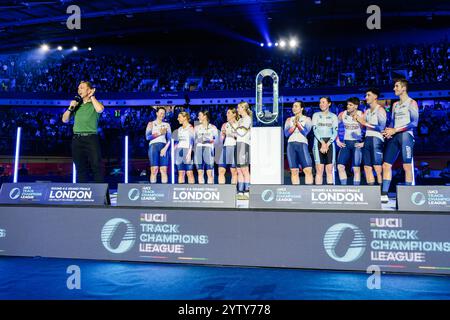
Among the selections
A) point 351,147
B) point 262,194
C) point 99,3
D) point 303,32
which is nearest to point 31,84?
point 99,3

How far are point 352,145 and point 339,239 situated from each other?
372 centimetres

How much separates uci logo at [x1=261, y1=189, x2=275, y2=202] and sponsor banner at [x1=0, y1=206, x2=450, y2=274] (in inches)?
9.3

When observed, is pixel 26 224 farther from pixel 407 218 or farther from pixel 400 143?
pixel 400 143

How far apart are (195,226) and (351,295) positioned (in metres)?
1.53

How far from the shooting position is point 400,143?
6.08 m

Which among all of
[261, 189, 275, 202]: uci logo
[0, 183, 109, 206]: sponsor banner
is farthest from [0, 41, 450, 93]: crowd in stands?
[0, 183, 109, 206]: sponsor banner

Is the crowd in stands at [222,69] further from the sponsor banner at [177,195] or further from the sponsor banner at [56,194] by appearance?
the sponsor banner at [56,194]

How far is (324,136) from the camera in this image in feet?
22.1

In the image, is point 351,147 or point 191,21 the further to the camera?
point 191,21

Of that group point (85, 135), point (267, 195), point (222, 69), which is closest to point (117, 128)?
point (222, 69)

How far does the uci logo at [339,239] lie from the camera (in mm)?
3354

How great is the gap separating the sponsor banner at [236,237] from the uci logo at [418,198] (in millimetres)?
246

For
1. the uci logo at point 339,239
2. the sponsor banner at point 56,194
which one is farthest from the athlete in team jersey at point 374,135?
the sponsor banner at point 56,194

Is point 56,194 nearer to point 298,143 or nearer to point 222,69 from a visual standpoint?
point 298,143
